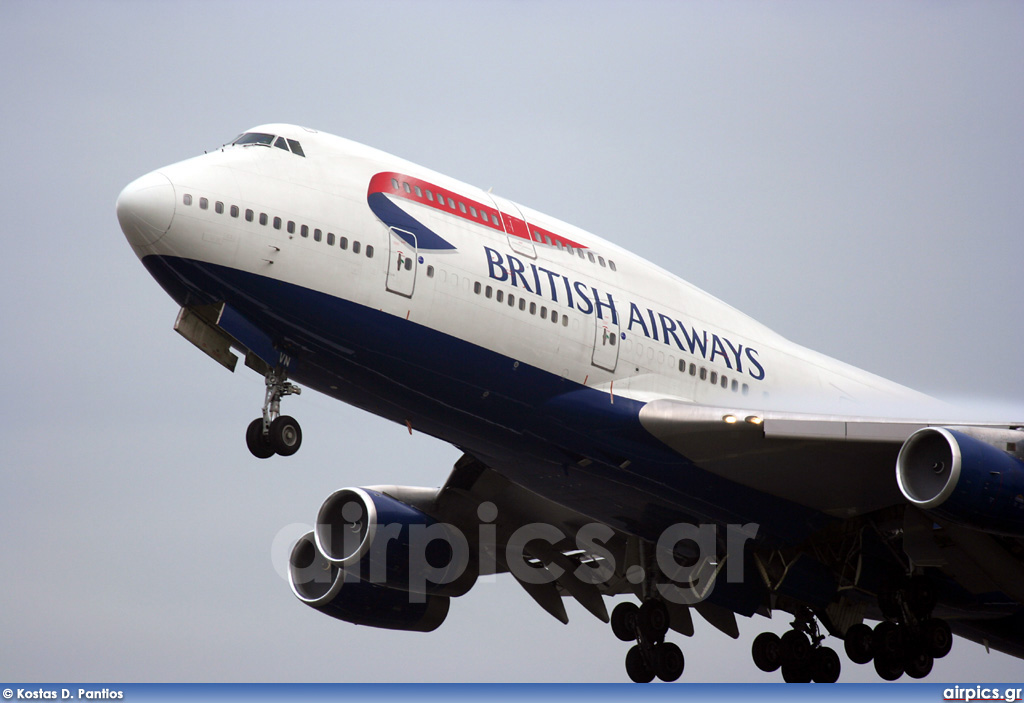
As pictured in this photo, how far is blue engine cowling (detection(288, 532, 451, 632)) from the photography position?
2638 centimetres

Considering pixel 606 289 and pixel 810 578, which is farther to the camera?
pixel 810 578

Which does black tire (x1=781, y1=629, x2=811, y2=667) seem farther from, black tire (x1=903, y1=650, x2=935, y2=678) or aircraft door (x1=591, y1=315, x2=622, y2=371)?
aircraft door (x1=591, y1=315, x2=622, y2=371)

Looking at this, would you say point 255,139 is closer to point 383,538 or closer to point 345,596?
point 383,538

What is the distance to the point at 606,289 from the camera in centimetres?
2109

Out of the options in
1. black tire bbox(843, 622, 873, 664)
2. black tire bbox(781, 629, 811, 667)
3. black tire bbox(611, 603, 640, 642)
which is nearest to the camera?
black tire bbox(843, 622, 873, 664)

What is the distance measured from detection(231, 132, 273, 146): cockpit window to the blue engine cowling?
379 inches

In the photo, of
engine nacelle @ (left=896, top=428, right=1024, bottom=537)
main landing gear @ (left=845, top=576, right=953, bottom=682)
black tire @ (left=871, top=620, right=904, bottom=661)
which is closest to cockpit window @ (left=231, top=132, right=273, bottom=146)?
→ engine nacelle @ (left=896, top=428, right=1024, bottom=537)

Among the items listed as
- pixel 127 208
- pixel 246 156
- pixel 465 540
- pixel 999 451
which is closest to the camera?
pixel 127 208

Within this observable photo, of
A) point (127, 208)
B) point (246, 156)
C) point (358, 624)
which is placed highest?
point (246, 156)

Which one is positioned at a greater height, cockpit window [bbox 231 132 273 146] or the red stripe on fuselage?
cockpit window [bbox 231 132 273 146]

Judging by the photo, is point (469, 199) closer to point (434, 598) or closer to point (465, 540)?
point (465, 540)

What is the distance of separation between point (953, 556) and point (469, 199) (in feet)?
34.5

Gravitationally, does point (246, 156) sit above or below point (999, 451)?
above

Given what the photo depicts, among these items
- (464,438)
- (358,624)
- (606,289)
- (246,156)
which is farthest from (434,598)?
(246,156)
